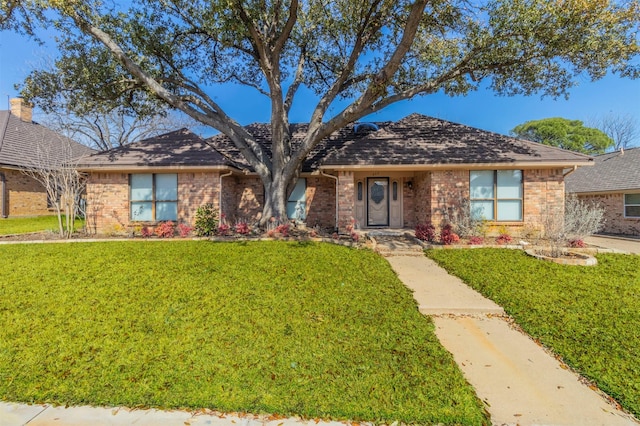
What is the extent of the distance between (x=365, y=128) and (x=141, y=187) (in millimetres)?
9310

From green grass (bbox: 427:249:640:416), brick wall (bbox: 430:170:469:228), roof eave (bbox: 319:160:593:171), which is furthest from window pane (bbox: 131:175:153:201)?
brick wall (bbox: 430:170:469:228)

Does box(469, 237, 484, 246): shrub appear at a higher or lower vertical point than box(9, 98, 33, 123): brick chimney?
lower

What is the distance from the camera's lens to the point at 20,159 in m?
14.6

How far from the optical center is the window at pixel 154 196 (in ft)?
35.0

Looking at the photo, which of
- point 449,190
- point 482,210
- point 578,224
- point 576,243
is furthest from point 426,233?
point 578,224

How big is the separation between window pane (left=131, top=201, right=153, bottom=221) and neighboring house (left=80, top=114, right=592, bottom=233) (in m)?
0.04

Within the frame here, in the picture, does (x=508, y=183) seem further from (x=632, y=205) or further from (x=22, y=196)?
(x=22, y=196)

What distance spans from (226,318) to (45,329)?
2.23 m

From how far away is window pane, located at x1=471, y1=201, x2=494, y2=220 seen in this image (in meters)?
10.2

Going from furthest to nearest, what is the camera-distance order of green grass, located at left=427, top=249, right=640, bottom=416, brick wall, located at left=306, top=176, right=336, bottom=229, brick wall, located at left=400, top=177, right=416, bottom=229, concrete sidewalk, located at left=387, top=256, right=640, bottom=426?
1. brick wall, located at left=400, top=177, right=416, bottom=229
2. brick wall, located at left=306, top=176, right=336, bottom=229
3. green grass, located at left=427, top=249, right=640, bottom=416
4. concrete sidewalk, located at left=387, top=256, right=640, bottom=426

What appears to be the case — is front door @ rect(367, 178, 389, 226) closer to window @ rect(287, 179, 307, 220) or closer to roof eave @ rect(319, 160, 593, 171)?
roof eave @ rect(319, 160, 593, 171)

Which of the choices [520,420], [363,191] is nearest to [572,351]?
[520,420]

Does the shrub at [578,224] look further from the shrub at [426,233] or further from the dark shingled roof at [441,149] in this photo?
the shrub at [426,233]

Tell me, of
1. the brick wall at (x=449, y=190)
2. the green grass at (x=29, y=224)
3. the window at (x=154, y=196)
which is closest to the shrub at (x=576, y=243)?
the brick wall at (x=449, y=190)
